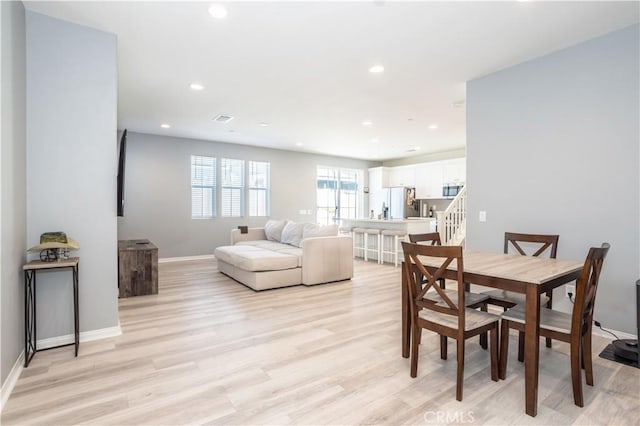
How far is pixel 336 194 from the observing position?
33.1 ft

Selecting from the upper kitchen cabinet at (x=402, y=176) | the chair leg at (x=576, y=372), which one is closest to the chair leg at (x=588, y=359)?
the chair leg at (x=576, y=372)

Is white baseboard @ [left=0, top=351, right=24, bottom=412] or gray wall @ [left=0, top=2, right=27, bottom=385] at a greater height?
gray wall @ [left=0, top=2, right=27, bottom=385]

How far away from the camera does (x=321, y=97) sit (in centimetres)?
473

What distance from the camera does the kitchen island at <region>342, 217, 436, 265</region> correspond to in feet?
22.5

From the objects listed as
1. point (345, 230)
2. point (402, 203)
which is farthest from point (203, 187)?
point (402, 203)

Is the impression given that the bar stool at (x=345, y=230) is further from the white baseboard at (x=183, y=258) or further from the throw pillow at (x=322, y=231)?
the white baseboard at (x=183, y=258)

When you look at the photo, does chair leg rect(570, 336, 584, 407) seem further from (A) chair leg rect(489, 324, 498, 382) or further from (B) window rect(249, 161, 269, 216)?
(B) window rect(249, 161, 269, 216)

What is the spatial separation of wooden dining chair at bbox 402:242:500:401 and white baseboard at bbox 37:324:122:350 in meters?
2.64

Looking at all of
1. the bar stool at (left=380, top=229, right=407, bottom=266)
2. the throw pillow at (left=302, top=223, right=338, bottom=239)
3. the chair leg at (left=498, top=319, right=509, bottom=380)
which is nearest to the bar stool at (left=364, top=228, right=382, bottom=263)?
the bar stool at (left=380, top=229, right=407, bottom=266)

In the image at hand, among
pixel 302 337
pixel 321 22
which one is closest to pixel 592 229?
pixel 302 337

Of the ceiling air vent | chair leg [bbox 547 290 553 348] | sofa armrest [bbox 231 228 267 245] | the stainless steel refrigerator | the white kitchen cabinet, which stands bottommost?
chair leg [bbox 547 290 553 348]

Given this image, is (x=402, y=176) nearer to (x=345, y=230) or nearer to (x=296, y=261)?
(x=345, y=230)

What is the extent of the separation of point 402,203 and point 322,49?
6584 mm

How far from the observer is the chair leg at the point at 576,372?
6.42 ft
